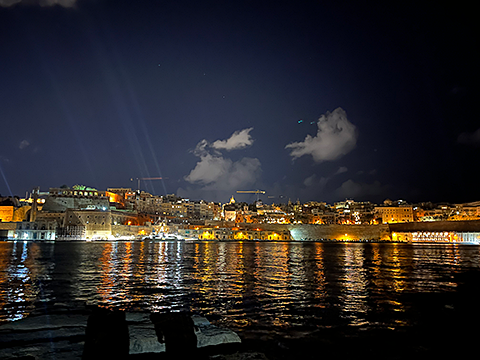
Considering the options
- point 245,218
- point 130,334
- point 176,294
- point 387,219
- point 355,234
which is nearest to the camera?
point 130,334

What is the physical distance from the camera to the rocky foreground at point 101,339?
221 inches

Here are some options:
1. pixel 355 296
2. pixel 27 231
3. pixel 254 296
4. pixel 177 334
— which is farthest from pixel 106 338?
pixel 27 231

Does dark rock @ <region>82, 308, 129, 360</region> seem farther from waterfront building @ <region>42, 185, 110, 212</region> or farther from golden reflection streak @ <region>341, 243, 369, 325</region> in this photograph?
waterfront building @ <region>42, 185, 110, 212</region>

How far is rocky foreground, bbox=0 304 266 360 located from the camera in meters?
5.62

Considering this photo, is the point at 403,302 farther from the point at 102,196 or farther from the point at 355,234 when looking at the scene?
the point at 102,196

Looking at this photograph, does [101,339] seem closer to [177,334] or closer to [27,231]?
[177,334]

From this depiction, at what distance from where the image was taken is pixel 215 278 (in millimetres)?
16391

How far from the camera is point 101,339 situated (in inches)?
229

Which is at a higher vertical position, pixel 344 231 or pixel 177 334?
pixel 344 231

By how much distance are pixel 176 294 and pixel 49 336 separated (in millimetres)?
5826

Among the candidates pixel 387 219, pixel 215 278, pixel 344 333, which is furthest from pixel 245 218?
pixel 344 333

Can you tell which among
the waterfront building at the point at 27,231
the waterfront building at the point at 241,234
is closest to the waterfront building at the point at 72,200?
the waterfront building at the point at 27,231

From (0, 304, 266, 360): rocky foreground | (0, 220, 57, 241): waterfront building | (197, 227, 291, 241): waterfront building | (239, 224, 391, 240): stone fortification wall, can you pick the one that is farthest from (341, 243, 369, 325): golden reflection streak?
(197, 227, 291, 241): waterfront building

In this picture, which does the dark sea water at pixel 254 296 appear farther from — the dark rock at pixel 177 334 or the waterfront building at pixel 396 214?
the waterfront building at pixel 396 214
